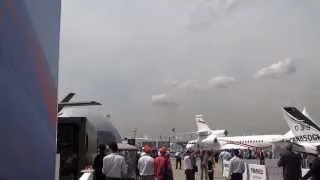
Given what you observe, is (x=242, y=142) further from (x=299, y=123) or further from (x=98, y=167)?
(x=98, y=167)

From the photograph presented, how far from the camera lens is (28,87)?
3375 millimetres

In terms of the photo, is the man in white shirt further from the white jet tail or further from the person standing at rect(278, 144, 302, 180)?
the white jet tail

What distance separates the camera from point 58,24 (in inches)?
183

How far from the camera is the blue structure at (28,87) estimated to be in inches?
113

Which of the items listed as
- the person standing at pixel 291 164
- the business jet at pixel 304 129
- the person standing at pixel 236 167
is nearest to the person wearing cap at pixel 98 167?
the person standing at pixel 236 167

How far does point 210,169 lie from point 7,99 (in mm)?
20105

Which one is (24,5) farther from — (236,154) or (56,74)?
(236,154)

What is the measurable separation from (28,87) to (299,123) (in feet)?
155

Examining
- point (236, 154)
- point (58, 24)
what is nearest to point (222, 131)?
point (236, 154)

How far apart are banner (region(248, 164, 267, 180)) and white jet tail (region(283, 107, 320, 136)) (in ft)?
104

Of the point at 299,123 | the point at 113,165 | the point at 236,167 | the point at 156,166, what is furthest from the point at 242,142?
the point at 113,165

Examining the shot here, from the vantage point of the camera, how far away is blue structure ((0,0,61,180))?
2880mm

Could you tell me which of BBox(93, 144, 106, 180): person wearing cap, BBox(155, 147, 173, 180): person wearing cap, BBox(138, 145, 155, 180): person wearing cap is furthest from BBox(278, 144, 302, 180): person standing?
BBox(93, 144, 106, 180): person wearing cap

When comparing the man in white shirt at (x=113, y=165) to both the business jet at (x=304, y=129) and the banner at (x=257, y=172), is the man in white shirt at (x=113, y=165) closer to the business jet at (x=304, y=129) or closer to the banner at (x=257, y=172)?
the banner at (x=257, y=172)
